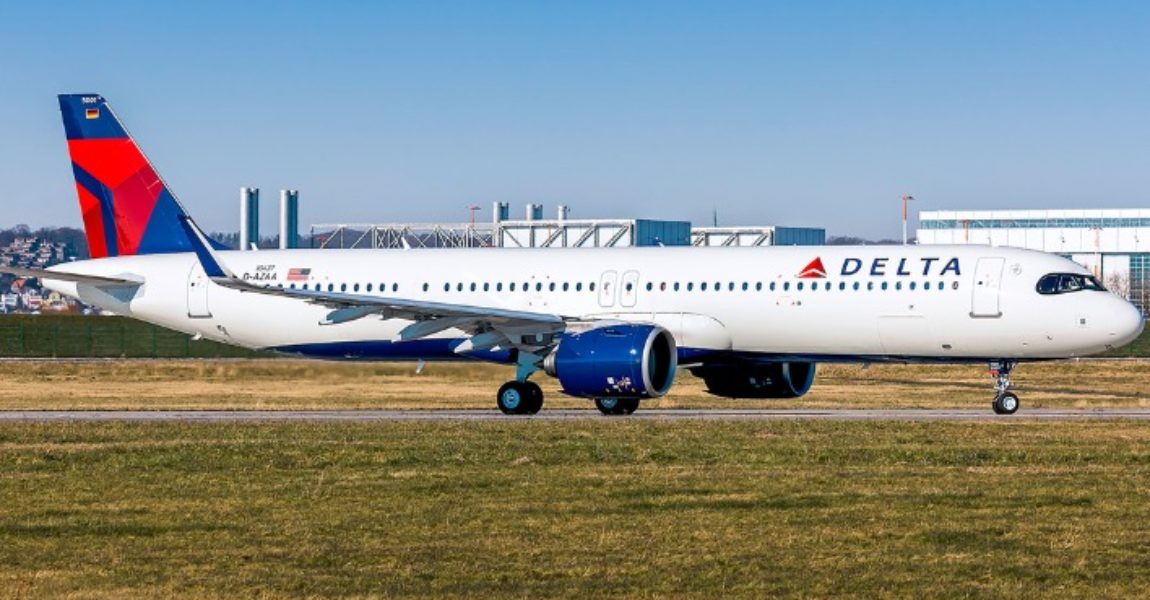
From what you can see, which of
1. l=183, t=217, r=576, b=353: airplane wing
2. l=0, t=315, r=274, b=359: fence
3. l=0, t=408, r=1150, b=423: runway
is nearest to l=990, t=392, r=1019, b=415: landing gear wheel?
l=0, t=408, r=1150, b=423: runway

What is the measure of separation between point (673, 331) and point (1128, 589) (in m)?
25.0

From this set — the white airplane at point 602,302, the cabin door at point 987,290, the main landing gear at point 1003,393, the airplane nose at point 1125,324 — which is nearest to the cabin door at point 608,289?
the white airplane at point 602,302

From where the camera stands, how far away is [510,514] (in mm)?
20328

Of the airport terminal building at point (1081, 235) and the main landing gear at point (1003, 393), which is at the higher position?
the airport terminal building at point (1081, 235)

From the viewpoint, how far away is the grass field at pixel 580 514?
15680 mm

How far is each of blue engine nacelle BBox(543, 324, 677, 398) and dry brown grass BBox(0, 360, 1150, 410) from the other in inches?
253

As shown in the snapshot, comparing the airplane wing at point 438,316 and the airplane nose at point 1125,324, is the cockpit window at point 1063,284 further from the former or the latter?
the airplane wing at point 438,316

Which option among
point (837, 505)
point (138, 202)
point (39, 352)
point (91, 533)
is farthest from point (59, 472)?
point (39, 352)

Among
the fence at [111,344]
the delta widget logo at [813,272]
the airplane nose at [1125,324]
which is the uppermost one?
the delta widget logo at [813,272]

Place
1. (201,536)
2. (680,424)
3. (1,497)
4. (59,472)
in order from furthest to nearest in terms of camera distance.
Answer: (680,424)
(59,472)
(1,497)
(201,536)

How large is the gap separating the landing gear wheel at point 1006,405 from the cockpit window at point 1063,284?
99.5 inches

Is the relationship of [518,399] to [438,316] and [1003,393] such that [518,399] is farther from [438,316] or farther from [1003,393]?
[1003,393]

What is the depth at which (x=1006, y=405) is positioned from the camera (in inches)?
1526

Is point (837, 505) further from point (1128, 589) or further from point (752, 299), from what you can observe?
point (752, 299)
